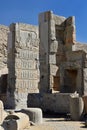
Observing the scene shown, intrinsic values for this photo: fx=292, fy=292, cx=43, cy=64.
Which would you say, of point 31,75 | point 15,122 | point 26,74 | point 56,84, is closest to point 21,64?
point 26,74

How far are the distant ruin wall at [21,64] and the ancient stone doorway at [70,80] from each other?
1.66 metres

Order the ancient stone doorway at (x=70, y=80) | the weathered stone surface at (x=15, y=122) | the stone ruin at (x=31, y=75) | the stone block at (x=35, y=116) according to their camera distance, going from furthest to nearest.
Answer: the ancient stone doorway at (x=70, y=80)
the stone ruin at (x=31, y=75)
the stone block at (x=35, y=116)
the weathered stone surface at (x=15, y=122)

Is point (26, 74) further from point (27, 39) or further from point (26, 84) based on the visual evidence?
point (27, 39)

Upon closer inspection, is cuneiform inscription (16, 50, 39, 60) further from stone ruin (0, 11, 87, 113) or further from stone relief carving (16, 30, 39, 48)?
stone relief carving (16, 30, 39, 48)

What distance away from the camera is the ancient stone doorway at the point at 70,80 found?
15.4 metres

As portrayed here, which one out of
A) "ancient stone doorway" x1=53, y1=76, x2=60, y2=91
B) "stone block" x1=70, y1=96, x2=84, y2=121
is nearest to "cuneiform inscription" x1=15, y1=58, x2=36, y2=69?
"ancient stone doorway" x1=53, y1=76, x2=60, y2=91

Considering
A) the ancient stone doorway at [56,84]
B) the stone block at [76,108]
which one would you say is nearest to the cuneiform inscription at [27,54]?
the ancient stone doorway at [56,84]

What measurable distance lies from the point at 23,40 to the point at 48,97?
11.1ft

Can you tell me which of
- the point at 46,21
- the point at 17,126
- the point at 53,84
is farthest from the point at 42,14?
the point at 17,126

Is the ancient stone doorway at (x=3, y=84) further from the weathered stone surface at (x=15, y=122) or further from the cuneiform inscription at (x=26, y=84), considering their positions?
the weathered stone surface at (x=15, y=122)

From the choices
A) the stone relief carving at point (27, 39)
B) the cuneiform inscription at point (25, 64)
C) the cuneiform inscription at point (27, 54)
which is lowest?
the cuneiform inscription at point (25, 64)

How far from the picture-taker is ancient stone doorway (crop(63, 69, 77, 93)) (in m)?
15.4

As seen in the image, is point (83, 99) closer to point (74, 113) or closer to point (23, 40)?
point (74, 113)

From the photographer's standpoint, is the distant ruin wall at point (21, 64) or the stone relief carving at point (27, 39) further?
the stone relief carving at point (27, 39)
